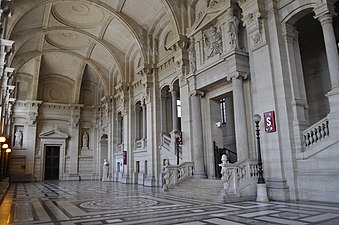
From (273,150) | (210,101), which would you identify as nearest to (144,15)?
(210,101)

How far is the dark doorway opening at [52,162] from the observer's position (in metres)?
28.4

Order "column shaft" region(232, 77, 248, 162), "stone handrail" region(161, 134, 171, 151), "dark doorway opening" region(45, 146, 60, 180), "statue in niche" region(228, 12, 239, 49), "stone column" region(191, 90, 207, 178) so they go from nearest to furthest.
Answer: "column shaft" region(232, 77, 248, 162) → "statue in niche" region(228, 12, 239, 49) → "stone column" region(191, 90, 207, 178) → "stone handrail" region(161, 134, 171, 151) → "dark doorway opening" region(45, 146, 60, 180)

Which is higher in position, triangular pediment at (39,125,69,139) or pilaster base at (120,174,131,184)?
triangular pediment at (39,125,69,139)

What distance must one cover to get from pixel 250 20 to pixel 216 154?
6.70 meters

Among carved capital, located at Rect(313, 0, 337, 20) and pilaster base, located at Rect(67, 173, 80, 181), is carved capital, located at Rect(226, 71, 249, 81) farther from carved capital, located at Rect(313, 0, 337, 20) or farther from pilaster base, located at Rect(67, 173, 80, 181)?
pilaster base, located at Rect(67, 173, 80, 181)

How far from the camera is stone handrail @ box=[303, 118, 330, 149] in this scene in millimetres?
8516

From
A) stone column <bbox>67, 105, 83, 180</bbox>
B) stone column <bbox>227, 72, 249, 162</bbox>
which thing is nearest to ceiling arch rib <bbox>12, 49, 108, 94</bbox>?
stone column <bbox>67, 105, 83, 180</bbox>

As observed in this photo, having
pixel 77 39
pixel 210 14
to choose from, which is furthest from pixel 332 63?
pixel 77 39

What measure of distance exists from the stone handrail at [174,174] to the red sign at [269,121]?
17.1 ft

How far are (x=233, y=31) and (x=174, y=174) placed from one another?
23.7 ft

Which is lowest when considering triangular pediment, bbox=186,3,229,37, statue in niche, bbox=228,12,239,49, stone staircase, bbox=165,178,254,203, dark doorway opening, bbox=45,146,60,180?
stone staircase, bbox=165,178,254,203

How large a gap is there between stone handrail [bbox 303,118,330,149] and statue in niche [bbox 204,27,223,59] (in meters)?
5.57

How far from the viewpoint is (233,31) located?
11.9 m

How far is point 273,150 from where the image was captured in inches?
379
